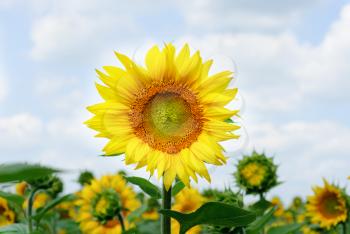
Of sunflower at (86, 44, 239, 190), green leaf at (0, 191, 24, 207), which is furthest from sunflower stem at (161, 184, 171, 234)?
green leaf at (0, 191, 24, 207)

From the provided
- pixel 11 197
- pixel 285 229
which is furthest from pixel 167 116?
pixel 285 229

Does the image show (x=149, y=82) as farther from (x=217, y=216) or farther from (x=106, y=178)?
(x=106, y=178)

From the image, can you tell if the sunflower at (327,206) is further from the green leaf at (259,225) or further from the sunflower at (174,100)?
the sunflower at (174,100)

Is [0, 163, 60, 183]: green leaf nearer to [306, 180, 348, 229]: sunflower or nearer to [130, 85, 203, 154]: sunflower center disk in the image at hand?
[130, 85, 203, 154]: sunflower center disk

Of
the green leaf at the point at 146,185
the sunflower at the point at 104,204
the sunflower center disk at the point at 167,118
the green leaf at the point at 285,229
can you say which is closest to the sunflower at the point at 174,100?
the sunflower center disk at the point at 167,118

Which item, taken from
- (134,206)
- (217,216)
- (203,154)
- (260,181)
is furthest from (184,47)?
(134,206)

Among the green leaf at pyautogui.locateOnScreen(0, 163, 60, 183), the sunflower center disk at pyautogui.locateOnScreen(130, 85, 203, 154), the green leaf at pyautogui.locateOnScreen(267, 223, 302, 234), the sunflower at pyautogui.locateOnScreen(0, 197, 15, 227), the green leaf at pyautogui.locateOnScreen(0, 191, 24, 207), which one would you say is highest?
the sunflower center disk at pyautogui.locateOnScreen(130, 85, 203, 154)

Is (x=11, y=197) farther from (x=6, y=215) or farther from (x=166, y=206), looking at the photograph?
(x=6, y=215)

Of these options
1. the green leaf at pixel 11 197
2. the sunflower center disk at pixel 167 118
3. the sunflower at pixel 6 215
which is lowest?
the green leaf at pixel 11 197
